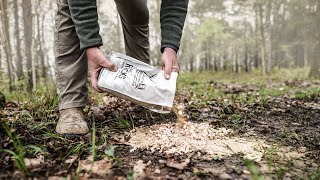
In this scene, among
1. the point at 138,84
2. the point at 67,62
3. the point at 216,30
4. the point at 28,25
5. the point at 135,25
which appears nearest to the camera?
the point at 138,84

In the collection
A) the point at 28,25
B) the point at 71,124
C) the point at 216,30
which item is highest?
the point at 216,30

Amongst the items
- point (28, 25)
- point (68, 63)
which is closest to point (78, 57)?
point (68, 63)

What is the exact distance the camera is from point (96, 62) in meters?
2.02

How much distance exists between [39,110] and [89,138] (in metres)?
0.90

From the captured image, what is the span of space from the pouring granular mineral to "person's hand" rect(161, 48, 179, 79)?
5 centimetres

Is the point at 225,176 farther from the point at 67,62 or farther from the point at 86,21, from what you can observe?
the point at 67,62

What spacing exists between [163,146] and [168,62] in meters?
0.63

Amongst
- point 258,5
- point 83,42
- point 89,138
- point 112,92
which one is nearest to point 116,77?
point 112,92

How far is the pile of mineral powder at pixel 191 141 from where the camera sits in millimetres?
1921

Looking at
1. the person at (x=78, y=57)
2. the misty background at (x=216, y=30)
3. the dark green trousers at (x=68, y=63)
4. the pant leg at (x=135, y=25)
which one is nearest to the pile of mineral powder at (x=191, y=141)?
the person at (x=78, y=57)

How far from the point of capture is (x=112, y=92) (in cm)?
207

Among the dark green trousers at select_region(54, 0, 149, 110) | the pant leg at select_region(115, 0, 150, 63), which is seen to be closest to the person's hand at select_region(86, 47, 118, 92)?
the dark green trousers at select_region(54, 0, 149, 110)

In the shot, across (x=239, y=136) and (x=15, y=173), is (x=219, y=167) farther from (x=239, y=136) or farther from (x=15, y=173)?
(x=15, y=173)

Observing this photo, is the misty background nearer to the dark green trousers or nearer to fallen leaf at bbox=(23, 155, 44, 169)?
the dark green trousers
